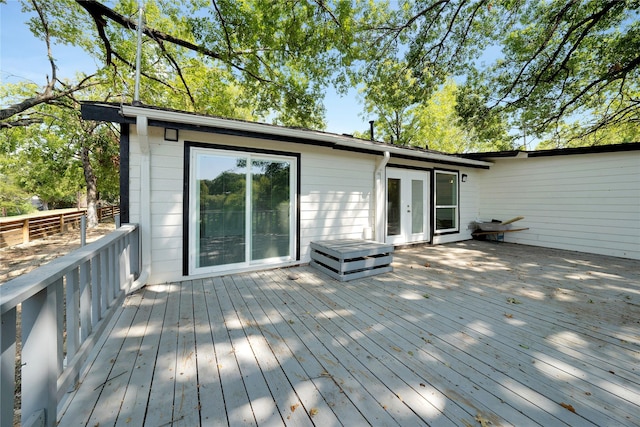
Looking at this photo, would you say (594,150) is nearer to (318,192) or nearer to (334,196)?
(334,196)

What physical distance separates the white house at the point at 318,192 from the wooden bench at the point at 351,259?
0.46 m

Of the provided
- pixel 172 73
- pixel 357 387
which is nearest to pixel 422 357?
pixel 357 387

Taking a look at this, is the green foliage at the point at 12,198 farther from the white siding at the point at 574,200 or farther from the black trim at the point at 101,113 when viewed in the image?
the white siding at the point at 574,200

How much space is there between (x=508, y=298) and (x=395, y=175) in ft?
11.8

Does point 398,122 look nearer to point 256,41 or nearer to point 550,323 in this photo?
point 256,41

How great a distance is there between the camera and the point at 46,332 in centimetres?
119

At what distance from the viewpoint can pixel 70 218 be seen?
38.4 ft

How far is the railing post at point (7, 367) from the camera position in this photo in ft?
2.91

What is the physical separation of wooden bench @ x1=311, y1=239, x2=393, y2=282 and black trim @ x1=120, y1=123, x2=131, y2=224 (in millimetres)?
2885

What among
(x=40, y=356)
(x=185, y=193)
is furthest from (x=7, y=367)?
(x=185, y=193)

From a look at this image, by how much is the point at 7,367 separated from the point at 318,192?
414 centimetres

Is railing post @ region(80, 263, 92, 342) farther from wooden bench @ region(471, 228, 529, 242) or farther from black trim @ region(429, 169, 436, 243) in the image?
wooden bench @ region(471, 228, 529, 242)

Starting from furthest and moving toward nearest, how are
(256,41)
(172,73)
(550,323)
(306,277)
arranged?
(172,73) < (256,41) < (306,277) < (550,323)

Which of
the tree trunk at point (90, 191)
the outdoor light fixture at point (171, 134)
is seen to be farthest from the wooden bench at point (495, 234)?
the tree trunk at point (90, 191)
